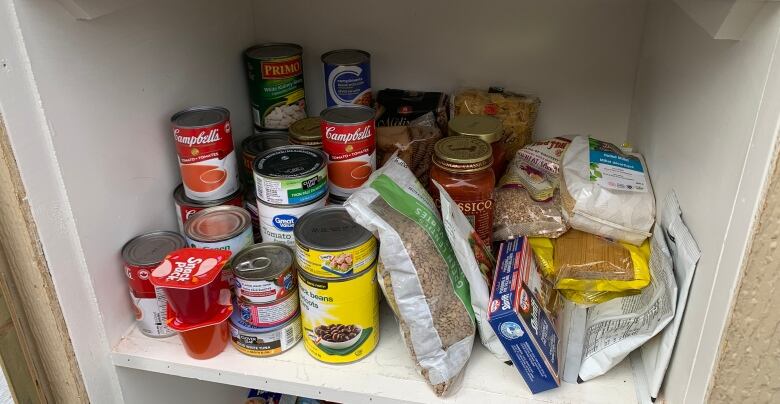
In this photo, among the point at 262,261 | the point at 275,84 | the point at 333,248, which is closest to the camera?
the point at 333,248

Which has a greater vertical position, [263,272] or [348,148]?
[348,148]

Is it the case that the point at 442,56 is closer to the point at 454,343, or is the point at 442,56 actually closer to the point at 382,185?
the point at 382,185

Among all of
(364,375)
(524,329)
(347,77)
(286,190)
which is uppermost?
(347,77)

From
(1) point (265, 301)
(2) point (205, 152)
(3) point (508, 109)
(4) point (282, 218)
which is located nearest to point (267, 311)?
(1) point (265, 301)

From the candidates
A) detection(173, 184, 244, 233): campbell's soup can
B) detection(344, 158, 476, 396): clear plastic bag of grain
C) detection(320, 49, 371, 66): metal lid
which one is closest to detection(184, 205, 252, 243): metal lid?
detection(173, 184, 244, 233): campbell's soup can

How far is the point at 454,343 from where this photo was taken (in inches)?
31.8

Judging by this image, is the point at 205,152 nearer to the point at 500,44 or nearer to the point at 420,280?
the point at 420,280

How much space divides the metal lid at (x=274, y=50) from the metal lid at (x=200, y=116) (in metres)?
0.19

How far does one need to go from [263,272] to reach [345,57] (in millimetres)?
466

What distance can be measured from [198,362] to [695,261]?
0.65m

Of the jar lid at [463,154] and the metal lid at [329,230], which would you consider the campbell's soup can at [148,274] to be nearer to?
the metal lid at [329,230]

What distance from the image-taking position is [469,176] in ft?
2.89

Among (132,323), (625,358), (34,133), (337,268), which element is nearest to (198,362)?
(132,323)

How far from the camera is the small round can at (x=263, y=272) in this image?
82 cm
